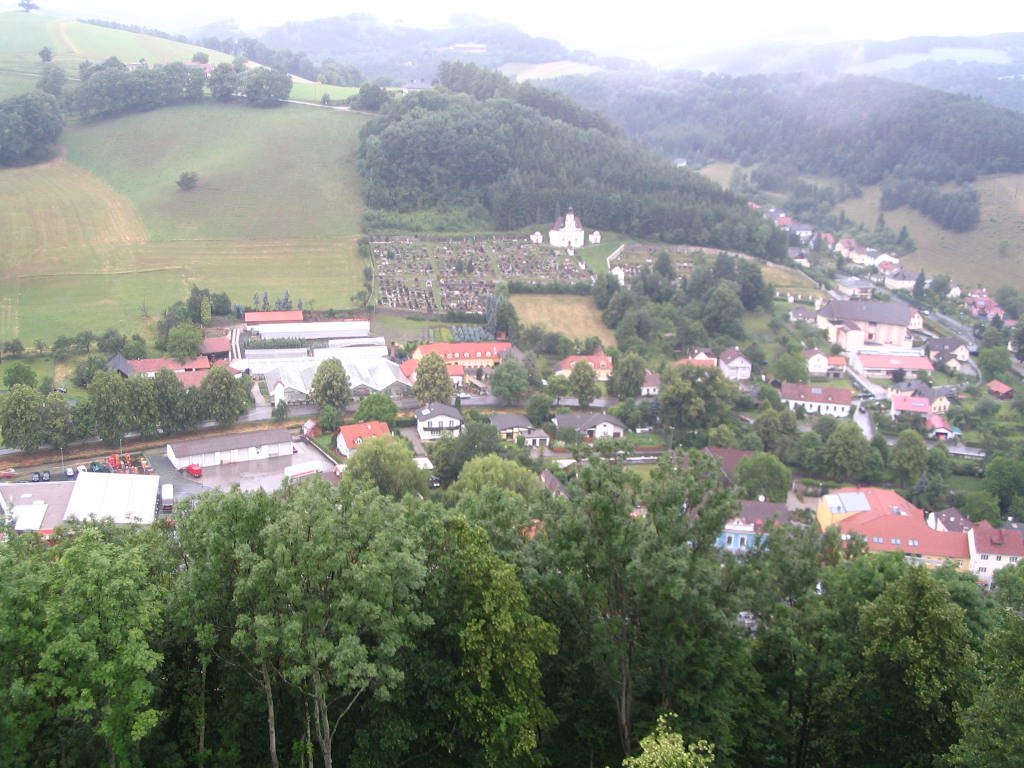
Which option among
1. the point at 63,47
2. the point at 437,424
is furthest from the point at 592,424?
the point at 63,47

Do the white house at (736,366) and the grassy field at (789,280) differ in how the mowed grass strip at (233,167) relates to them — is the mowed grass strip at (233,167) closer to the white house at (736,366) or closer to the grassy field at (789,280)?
the white house at (736,366)

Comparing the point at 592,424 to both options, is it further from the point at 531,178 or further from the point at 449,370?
the point at 531,178

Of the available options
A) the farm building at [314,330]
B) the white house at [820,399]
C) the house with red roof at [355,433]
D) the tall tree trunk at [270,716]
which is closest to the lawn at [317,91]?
the farm building at [314,330]

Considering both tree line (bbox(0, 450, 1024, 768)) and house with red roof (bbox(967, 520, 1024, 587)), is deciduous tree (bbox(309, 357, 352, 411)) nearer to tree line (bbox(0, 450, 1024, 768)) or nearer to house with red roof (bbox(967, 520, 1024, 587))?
tree line (bbox(0, 450, 1024, 768))

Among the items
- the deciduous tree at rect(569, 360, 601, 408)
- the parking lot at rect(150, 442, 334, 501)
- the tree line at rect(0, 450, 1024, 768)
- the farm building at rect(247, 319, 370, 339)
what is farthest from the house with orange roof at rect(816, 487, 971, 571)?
the farm building at rect(247, 319, 370, 339)

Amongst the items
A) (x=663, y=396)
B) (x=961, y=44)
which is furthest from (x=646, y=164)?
(x=961, y=44)

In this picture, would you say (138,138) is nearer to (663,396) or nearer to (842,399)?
(663,396)
